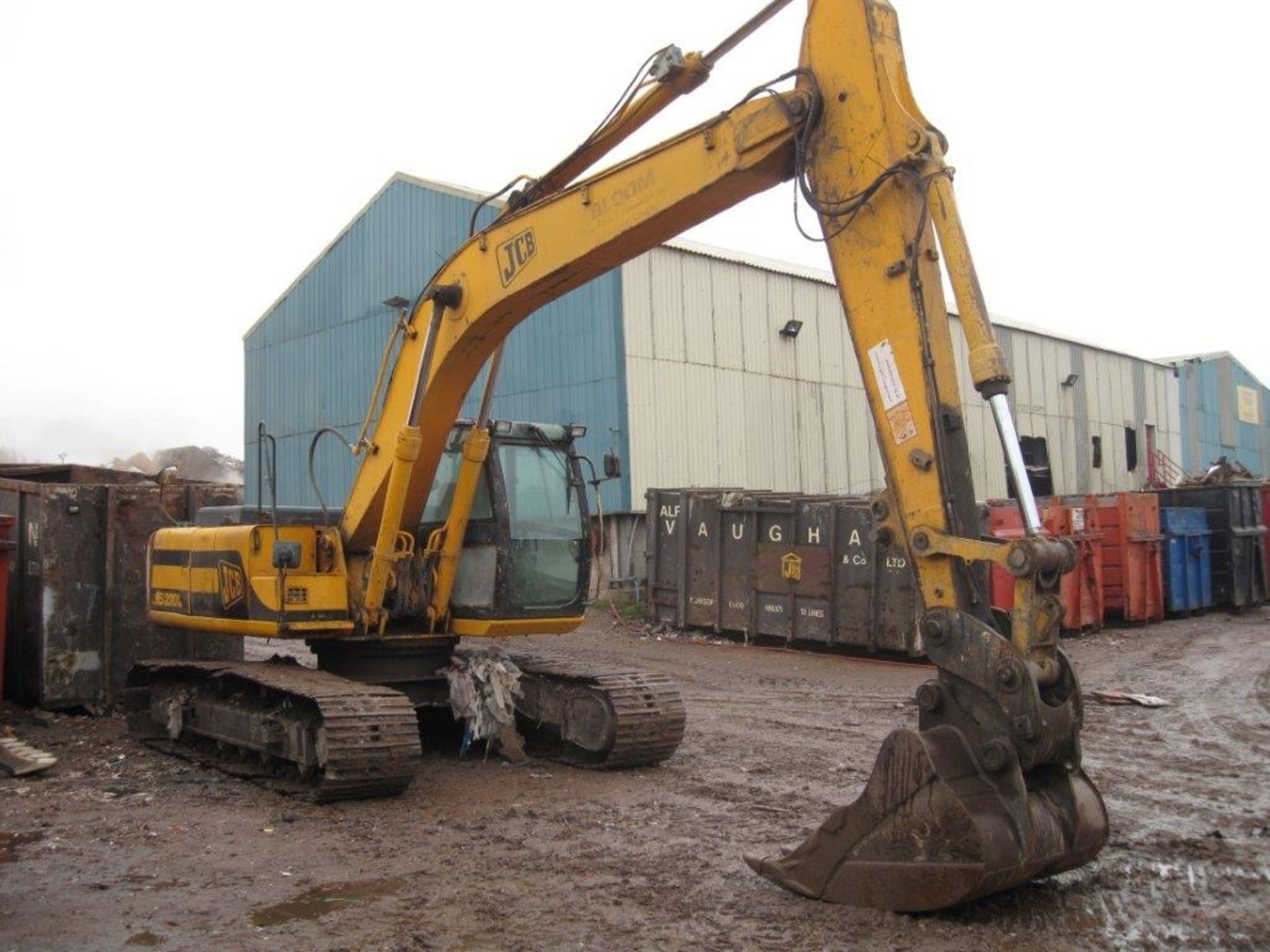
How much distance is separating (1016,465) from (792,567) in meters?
10.6

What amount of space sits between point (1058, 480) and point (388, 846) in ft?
95.3

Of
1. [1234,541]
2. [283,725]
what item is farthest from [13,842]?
[1234,541]

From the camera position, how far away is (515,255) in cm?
744

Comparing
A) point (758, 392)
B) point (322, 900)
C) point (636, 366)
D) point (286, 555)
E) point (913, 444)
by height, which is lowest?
point (322, 900)

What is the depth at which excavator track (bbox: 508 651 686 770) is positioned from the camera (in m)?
8.01

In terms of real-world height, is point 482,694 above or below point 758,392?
below

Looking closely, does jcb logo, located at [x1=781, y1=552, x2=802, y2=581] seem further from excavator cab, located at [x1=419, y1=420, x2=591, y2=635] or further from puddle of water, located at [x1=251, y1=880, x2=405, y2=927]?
puddle of water, located at [x1=251, y1=880, x2=405, y2=927]

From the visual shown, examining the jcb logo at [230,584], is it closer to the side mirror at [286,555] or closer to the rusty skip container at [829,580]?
the side mirror at [286,555]

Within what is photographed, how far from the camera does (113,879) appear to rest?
5.71m

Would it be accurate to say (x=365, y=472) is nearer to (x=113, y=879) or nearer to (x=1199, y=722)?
(x=113, y=879)

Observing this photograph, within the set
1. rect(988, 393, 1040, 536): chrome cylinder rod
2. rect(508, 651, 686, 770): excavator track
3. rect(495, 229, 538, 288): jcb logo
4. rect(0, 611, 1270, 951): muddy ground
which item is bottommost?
rect(0, 611, 1270, 951): muddy ground

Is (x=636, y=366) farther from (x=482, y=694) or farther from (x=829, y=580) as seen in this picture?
(x=482, y=694)

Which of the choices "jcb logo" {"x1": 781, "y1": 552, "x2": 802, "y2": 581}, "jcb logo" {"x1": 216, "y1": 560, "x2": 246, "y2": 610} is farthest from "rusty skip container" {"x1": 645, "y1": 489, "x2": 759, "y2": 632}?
"jcb logo" {"x1": 216, "y1": 560, "x2": 246, "y2": 610}

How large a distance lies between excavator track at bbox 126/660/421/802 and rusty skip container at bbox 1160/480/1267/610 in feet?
54.0
